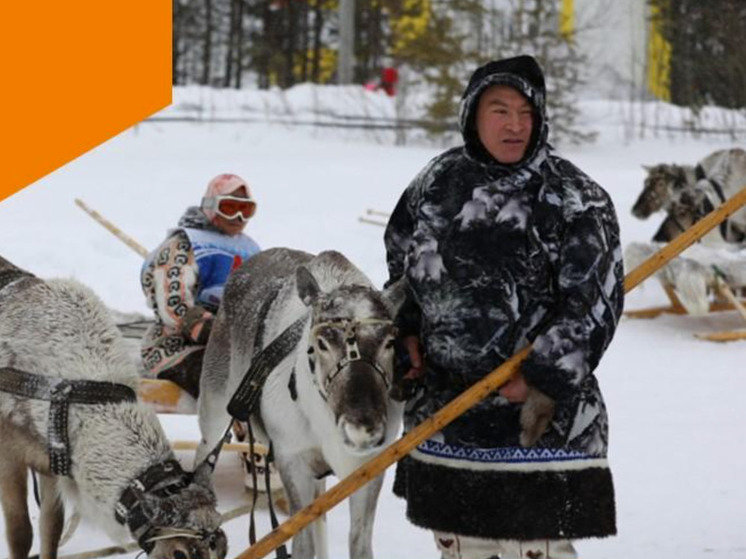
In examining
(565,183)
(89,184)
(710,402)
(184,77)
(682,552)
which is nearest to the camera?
(565,183)

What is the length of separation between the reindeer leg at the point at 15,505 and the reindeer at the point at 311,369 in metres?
0.81

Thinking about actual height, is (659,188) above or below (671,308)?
above

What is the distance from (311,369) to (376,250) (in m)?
8.57

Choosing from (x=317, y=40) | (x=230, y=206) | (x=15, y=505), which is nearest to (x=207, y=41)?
(x=317, y=40)

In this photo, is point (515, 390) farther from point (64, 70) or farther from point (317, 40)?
point (317, 40)

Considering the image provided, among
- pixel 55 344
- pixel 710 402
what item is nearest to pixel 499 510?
pixel 55 344

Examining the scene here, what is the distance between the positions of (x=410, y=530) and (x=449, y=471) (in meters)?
2.08

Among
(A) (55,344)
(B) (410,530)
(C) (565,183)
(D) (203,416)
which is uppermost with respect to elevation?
(C) (565,183)

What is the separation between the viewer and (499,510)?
353 cm

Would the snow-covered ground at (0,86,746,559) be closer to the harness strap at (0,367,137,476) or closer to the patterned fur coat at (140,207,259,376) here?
the patterned fur coat at (140,207,259,376)

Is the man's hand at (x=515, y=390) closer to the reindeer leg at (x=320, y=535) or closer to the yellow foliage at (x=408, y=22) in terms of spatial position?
the reindeer leg at (x=320, y=535)

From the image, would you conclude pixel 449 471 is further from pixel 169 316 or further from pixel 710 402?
pixel 710 402

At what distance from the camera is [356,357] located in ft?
12.0

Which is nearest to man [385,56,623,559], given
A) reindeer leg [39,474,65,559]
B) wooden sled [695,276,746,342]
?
reindeer leg [39,474,65,559]
